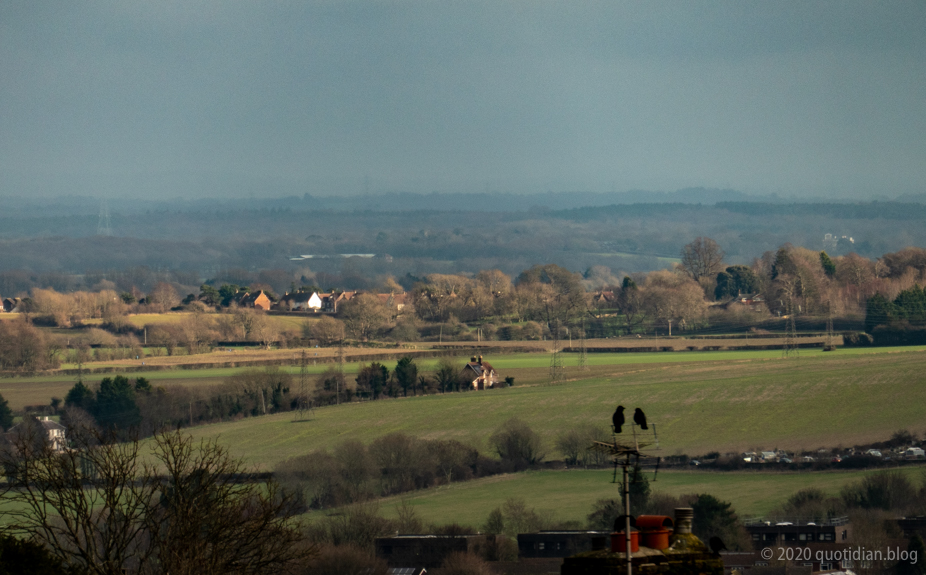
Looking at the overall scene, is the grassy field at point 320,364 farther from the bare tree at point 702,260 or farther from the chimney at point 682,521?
the chimney at point 682,521

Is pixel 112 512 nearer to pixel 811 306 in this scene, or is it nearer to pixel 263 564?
pixel 263 564

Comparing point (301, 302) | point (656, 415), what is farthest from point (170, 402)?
point (301, 302)

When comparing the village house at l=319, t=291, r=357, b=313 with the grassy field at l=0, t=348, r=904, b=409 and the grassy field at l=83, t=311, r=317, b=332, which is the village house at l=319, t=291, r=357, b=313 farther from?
the grassy field at l=0, t=348, r=904, b=409

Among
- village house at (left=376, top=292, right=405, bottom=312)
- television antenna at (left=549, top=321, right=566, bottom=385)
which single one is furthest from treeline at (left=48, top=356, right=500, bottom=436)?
village house at (left=376, top=292, right=405, bottom=312)

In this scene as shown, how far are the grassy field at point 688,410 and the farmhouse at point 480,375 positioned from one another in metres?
2.88

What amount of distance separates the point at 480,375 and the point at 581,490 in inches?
1155

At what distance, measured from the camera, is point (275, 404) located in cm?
6438

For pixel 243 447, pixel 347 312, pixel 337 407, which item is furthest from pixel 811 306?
pixel 243 447

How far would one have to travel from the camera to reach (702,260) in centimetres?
13788

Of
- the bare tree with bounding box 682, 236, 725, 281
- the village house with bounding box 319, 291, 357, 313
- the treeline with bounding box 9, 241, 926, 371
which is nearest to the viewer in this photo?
the treeline with bounding box 9, 241, 926, 371

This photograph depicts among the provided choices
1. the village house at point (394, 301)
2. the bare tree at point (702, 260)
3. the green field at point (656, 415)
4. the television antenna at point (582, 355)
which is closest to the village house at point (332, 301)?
the village house at point (394, 301)

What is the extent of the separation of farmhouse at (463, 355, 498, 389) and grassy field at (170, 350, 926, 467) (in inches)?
113

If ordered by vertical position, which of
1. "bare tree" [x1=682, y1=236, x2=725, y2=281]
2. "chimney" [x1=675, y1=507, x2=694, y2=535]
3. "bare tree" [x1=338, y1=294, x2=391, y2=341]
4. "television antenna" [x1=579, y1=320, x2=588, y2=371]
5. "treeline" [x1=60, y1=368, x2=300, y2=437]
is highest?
"bare tree" [x1=682, y1=236, x2=725, y2=281]

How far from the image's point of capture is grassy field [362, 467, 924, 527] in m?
36.6
